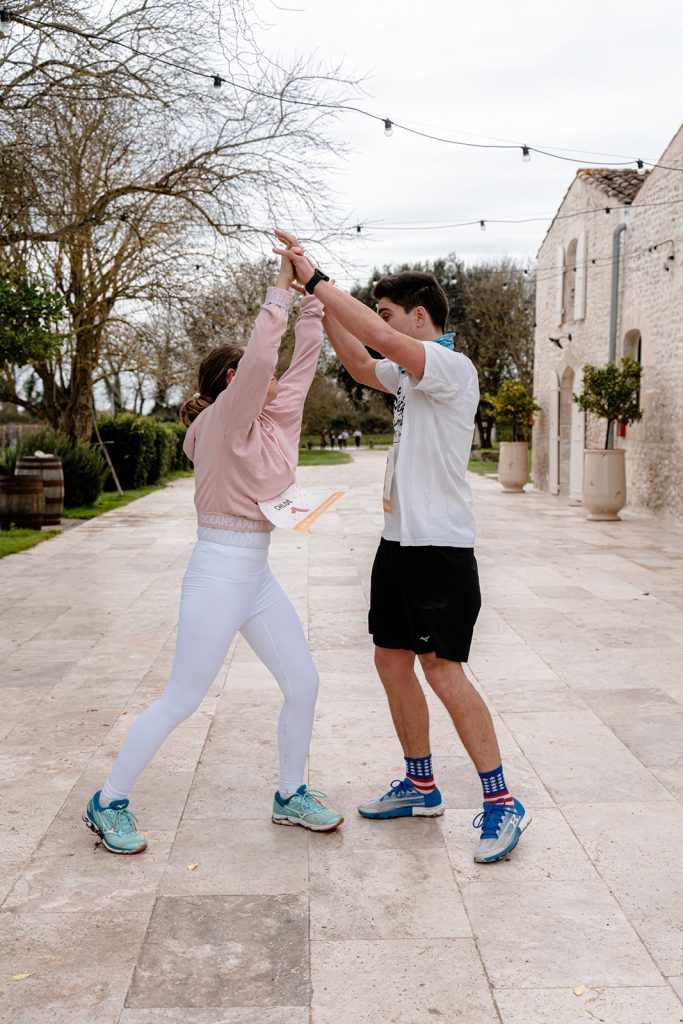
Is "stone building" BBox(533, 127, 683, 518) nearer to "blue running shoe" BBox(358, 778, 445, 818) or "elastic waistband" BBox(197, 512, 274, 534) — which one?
"blue running shoe" BBox(358, 778, 445, 818)

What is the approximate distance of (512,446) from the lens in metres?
20.6

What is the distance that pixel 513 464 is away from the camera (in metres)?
20.7

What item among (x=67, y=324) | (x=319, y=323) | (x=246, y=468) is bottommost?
(x=246, y=468)

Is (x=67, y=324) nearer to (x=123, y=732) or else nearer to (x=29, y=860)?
(x=123, y=732)

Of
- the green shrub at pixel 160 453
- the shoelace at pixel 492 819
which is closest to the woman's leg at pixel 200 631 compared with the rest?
the shoelace at pixel 492 819

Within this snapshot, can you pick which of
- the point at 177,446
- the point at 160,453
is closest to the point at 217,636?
the point at 160,453

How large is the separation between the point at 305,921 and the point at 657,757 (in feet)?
6.43

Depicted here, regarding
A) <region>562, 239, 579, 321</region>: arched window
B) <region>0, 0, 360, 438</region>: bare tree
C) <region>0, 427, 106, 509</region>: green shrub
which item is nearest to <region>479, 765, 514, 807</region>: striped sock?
<region>0, 0, 360, 438</region>: bare tree

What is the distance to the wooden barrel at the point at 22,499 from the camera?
13188mm

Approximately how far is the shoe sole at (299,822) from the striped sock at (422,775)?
0.28m

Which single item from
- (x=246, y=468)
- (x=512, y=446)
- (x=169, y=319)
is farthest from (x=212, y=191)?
(x=246, y=468)

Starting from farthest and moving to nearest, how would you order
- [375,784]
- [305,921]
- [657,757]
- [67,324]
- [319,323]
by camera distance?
[67,324]
[657,757]
[375,784]
[319,323]
[305,921]

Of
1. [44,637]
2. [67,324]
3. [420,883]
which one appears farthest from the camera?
[67,324]

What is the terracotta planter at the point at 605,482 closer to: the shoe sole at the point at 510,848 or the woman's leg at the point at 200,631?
the shoe sole at the point at 510,848
